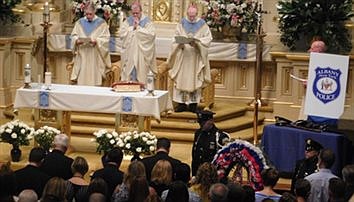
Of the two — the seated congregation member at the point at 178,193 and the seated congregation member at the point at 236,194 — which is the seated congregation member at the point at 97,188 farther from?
the seated congregation member at the point at 236,194

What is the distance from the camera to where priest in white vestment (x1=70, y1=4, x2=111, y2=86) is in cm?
1526

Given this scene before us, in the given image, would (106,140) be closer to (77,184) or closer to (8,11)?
(77,184)

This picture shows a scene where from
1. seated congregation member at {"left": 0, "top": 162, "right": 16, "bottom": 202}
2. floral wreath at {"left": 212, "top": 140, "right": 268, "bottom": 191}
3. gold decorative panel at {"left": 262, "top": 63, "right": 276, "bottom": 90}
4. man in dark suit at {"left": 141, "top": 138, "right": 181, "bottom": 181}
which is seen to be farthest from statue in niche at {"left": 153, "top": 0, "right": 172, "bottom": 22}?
seated congregation member at {"left": 0, "top": 162, "right": 16, "bottom": 202}

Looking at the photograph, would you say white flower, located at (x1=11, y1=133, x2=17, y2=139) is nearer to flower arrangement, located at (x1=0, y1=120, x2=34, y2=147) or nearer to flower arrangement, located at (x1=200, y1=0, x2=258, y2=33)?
flower arrangement, located at (x1=0, y1=120, x2=34, y2=147)

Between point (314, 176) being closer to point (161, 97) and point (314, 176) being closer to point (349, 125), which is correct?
point (349, 125)

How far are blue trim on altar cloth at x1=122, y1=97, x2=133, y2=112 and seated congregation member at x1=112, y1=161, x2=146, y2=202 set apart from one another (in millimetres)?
4820

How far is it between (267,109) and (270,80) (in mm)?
775

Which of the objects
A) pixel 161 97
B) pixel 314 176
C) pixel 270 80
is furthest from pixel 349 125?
pixel 270 80

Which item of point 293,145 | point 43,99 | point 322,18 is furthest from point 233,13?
point 293,145

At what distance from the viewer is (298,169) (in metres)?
10.2

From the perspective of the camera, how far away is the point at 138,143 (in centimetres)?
1261

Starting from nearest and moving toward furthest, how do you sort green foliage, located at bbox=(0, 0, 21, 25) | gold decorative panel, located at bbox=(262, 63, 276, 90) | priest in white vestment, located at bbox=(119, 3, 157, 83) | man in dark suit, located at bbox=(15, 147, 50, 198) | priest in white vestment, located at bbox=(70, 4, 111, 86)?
man in dark suit, located at bbox=(15, 147, 50, 198) < priest in white vestment, located at bbox=(119, 3, 157, 83) < priest in white vestment, located at bbox=(70, 4, 111, 86) < green foliage, located at bbox=(0, 0, 21, 25) < gold decorative panel, located at bbox=(262, 63, 276, 90)

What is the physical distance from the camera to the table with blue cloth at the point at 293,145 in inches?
455

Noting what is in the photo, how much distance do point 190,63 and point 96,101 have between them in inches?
108
